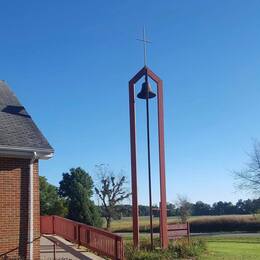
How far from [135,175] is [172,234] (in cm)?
312

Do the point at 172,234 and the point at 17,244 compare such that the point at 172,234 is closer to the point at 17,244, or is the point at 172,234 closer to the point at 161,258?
the point at 161,258

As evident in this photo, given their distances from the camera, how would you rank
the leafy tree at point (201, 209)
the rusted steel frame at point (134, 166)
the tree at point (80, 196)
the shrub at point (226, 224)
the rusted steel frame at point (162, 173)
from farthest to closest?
1. the leafy tree at point (201, 209)
2. the shrub at point (226, 224)
3. the tree at point (80, 196)
4. the rusted steel frame at point (162, 173)
5. the rusted steel frame at point (134, 166)

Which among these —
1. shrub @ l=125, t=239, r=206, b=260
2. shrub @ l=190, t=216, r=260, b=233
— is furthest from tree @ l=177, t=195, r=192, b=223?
shrub @ l=125, t=239, r=206, b=260

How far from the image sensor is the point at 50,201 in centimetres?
5012

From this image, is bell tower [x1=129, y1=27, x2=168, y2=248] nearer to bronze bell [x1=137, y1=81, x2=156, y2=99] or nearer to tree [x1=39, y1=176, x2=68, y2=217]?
bronze bell [x1=137, y1=81, x2=156, y2=99]

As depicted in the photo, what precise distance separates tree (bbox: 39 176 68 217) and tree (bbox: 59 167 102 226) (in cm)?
155

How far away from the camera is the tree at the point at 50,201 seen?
1848 inches

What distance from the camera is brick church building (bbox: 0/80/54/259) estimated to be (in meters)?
14.6

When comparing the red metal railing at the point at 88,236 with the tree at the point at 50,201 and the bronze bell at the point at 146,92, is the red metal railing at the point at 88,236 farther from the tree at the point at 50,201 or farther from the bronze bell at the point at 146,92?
the tree at the point at 50,201

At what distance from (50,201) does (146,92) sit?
32916 millimetres

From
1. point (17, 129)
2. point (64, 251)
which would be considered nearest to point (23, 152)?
point (17, 129)

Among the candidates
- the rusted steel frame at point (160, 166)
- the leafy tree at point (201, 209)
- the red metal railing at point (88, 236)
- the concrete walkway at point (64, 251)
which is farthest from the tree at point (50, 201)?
the leafy tree at point (201, 209)

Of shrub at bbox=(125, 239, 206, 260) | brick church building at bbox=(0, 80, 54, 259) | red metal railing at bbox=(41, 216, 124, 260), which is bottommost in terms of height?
shrub at bbox=(125, 239, 206, 260)

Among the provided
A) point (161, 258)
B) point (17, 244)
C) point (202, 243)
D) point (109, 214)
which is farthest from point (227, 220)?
point (17, 244)
